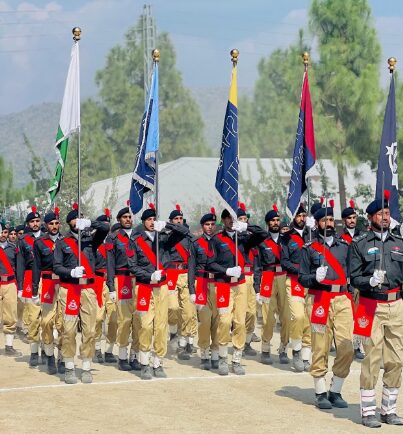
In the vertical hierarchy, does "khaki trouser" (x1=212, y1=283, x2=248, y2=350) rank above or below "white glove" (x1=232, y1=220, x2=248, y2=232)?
below

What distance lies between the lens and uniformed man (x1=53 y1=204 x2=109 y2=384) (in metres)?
15.3

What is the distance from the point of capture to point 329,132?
5597 centimetres

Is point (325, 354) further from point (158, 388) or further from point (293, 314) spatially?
point (293, 314)

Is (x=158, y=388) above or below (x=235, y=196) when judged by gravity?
below

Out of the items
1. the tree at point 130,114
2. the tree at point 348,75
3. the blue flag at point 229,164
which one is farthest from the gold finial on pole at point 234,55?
the tree at point 130,114

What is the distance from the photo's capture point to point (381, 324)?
12.5 metres

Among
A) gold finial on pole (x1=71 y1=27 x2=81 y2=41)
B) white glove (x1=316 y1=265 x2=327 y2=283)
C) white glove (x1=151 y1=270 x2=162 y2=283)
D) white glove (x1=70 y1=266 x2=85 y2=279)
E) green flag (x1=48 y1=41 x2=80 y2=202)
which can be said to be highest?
gold finial on pole (x1=71 y1=27 x2=81 y2=41)

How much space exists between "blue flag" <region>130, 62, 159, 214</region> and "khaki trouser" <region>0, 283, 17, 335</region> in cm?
379

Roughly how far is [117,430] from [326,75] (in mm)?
46507

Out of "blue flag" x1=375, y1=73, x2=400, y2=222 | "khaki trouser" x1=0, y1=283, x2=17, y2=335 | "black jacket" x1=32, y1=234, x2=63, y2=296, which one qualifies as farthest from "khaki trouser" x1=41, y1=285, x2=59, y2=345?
"blue flag" x1=375, y1=73, x2=400, y2=222

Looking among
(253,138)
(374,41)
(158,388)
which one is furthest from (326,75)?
(158,388)

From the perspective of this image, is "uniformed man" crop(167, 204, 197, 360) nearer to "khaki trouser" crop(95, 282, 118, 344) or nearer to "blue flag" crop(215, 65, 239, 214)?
"khaki trouser" crop(95, 282, 118, 344)

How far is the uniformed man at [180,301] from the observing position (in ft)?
60.4

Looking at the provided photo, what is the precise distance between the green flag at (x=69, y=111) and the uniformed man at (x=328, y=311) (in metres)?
3.95
